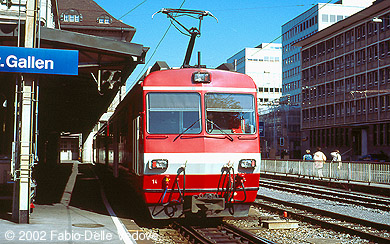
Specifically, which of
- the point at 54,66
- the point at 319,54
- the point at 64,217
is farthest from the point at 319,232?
the point at 319,54

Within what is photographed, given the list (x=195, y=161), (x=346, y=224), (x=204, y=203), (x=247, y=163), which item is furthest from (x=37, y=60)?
(x=346, y=224)

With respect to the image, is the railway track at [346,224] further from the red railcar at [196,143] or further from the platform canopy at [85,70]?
the platform canopy at [85,70]

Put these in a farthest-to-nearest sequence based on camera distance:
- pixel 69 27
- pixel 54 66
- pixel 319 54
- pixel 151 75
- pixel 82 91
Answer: pixel 319 54, pixel 69 27, pixel 82 91, pixel 151 75, pixel 54 66

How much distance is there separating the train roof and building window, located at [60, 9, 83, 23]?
174ft

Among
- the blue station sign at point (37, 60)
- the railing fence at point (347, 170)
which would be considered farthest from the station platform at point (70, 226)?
the railing fence at point (347, 170)

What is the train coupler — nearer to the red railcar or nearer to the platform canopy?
the red railcar

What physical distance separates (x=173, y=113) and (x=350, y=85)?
56851mm

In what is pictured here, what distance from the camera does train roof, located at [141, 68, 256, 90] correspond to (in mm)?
12062

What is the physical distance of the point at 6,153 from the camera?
62.4ft

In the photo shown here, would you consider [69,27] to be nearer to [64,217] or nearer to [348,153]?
[348,153]

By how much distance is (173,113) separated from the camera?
39.1ft

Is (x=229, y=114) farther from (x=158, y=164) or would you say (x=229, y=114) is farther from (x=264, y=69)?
(x=264, y=69)

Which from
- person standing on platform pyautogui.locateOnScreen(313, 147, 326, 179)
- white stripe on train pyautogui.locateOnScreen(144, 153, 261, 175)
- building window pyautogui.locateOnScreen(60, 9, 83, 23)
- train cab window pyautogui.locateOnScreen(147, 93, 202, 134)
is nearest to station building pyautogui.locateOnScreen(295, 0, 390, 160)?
person standing on platform pyautogui.locateOnScreen(313, 147, 326, 179)

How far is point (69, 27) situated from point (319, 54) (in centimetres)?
3239
